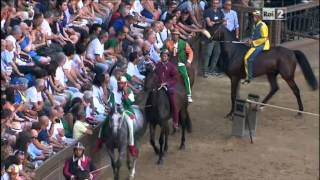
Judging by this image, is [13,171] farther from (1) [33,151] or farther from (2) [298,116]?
(2) [298,116]

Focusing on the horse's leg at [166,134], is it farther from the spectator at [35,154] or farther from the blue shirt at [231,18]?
the blue shirt at [231,18]

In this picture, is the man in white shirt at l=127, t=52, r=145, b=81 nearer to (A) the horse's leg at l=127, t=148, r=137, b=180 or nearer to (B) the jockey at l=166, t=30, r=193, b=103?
(B) the jockey at l=166, t=30, r=193, b=103

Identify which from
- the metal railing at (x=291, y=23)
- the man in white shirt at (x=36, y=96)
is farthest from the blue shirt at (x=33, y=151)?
the metal railing at (x=291, y=23)

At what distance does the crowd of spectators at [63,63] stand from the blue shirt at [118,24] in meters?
0.02

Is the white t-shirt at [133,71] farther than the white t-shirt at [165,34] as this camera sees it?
No

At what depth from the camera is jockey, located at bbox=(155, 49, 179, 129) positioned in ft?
48.9

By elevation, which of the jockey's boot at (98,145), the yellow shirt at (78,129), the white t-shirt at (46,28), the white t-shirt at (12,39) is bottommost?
the jockey's boot at (98,145)

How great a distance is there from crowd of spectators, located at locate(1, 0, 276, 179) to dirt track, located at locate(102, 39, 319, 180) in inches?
62.3

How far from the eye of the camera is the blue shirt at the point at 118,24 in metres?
17.5

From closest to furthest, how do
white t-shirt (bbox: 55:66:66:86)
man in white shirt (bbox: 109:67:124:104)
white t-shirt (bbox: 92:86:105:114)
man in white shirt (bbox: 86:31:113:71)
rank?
1. man in white shirt (bbox: 109:67:124:104)
2. white t-shirt (bbox: 55:66:66:86)
3. white t-shirt (bbox: 92:86:105:114)
4. man in white shirt (bbox: 86:31:113:71)

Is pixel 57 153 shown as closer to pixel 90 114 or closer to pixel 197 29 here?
pixel 90 114

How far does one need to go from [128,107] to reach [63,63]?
1.57 meters

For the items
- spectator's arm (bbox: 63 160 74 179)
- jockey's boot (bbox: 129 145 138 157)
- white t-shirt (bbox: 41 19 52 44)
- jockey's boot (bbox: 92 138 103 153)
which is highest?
white t-shirt (bbox: 41 19 52 44)

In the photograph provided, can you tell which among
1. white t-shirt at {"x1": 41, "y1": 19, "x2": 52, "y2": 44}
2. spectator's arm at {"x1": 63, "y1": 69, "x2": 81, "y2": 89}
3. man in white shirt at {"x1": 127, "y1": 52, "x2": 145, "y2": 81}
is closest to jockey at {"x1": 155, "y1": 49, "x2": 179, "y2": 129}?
man in white shirt at {"x1": 127, "y1": 52, "x2": 145, "y2": 81}
